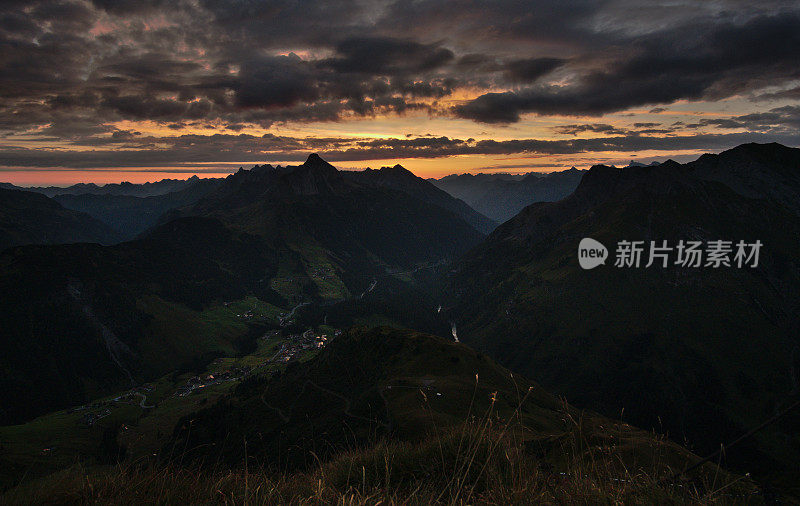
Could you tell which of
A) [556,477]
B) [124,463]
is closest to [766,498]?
[556,477]

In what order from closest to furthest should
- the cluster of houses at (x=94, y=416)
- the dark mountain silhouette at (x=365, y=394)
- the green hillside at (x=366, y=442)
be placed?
1. the green hillside at (x=366, y=442)
2. the dark mountain silhouette at (x=365, y=394)
3. the cluster of houses at (x=94, y=416)

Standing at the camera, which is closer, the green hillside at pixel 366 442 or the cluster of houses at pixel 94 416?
the green hillside at pixel 366 442

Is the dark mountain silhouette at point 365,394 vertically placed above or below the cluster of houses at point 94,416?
above

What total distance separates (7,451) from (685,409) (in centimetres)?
26807

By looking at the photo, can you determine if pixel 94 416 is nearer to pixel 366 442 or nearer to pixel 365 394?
pixel 365 394

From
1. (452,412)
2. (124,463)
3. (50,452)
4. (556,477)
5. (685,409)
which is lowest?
(685,409)

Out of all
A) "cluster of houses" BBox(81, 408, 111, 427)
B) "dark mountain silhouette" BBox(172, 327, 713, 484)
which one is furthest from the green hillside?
"cluster of houses" BBox(81, 408, 111, 427)

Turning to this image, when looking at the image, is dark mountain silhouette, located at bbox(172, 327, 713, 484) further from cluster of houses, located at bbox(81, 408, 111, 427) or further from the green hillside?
cluster of houses, located at bbox(81, 408, 111, 427)

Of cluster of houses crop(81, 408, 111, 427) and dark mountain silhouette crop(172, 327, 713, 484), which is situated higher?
dark mountain silhouette crop(172, 327, 713, 484)

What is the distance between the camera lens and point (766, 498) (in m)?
5.47

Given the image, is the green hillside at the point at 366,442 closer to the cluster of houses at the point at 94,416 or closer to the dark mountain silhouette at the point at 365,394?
the dark mountain silhouette at the point at 365,394

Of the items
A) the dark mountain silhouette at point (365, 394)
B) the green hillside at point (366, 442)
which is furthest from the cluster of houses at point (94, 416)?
the dark mountain silhouette at point (365, 394)

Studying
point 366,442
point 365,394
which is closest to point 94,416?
point 365,394

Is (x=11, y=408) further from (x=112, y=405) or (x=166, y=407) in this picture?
(x=166, y=407)
